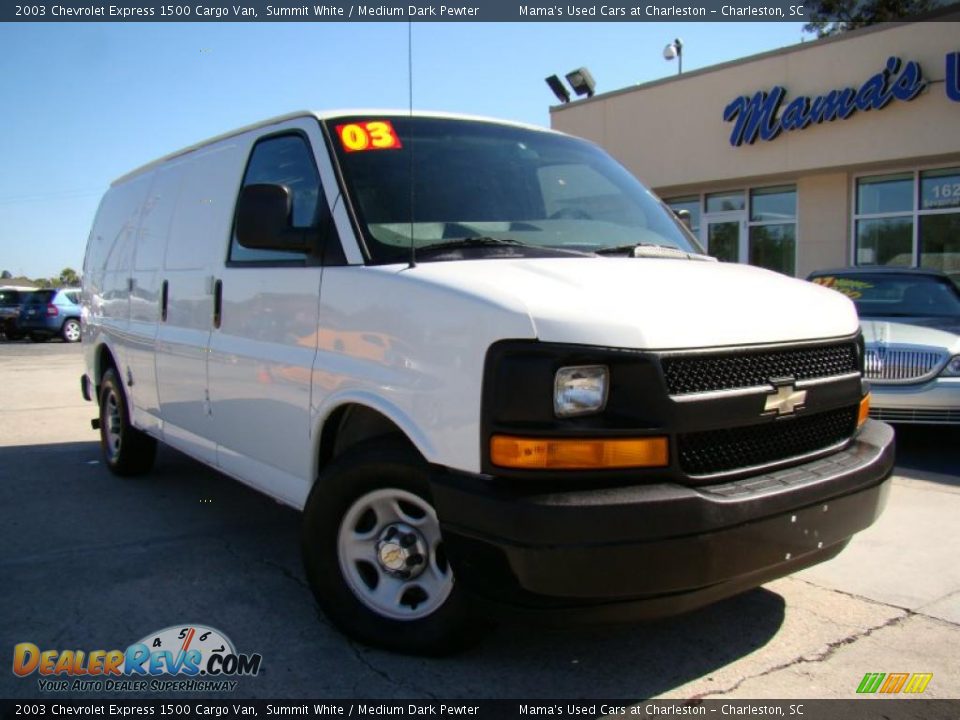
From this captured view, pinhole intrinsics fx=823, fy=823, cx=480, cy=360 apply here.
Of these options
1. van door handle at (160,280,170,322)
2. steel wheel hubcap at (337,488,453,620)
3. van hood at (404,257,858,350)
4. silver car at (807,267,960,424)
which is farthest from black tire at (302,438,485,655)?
silver car at (807,267,960,424)

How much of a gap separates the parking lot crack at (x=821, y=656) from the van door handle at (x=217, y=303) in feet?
9.07

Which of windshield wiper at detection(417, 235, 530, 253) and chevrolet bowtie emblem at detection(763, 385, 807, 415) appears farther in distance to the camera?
windshield wiper at detection(417, 235, 530, 253)

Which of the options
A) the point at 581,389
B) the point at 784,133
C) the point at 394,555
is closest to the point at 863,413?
the point at 581,389

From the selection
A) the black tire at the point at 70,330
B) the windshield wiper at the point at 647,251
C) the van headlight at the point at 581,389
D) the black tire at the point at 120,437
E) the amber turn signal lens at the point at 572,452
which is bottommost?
the black tire at the point at 70,330

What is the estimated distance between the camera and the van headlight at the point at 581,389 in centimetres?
246

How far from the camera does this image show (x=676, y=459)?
2514 millimetres

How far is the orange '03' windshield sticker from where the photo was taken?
3.51 meters

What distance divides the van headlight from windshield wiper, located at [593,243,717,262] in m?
1.04

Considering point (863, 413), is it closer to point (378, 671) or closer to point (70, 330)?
point (378, 671)

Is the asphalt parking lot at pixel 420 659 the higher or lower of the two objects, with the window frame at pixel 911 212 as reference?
lower

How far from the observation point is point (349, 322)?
3.13 metres

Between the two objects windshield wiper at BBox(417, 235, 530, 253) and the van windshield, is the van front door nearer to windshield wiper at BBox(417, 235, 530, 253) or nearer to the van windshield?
the van windshield

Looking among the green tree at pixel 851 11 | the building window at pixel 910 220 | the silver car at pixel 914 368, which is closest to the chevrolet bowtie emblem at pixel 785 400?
the silver car at pixel 914 368

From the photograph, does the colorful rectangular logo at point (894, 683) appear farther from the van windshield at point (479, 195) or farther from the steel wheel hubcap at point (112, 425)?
the steel wheel hubcap at point (112, 425)
